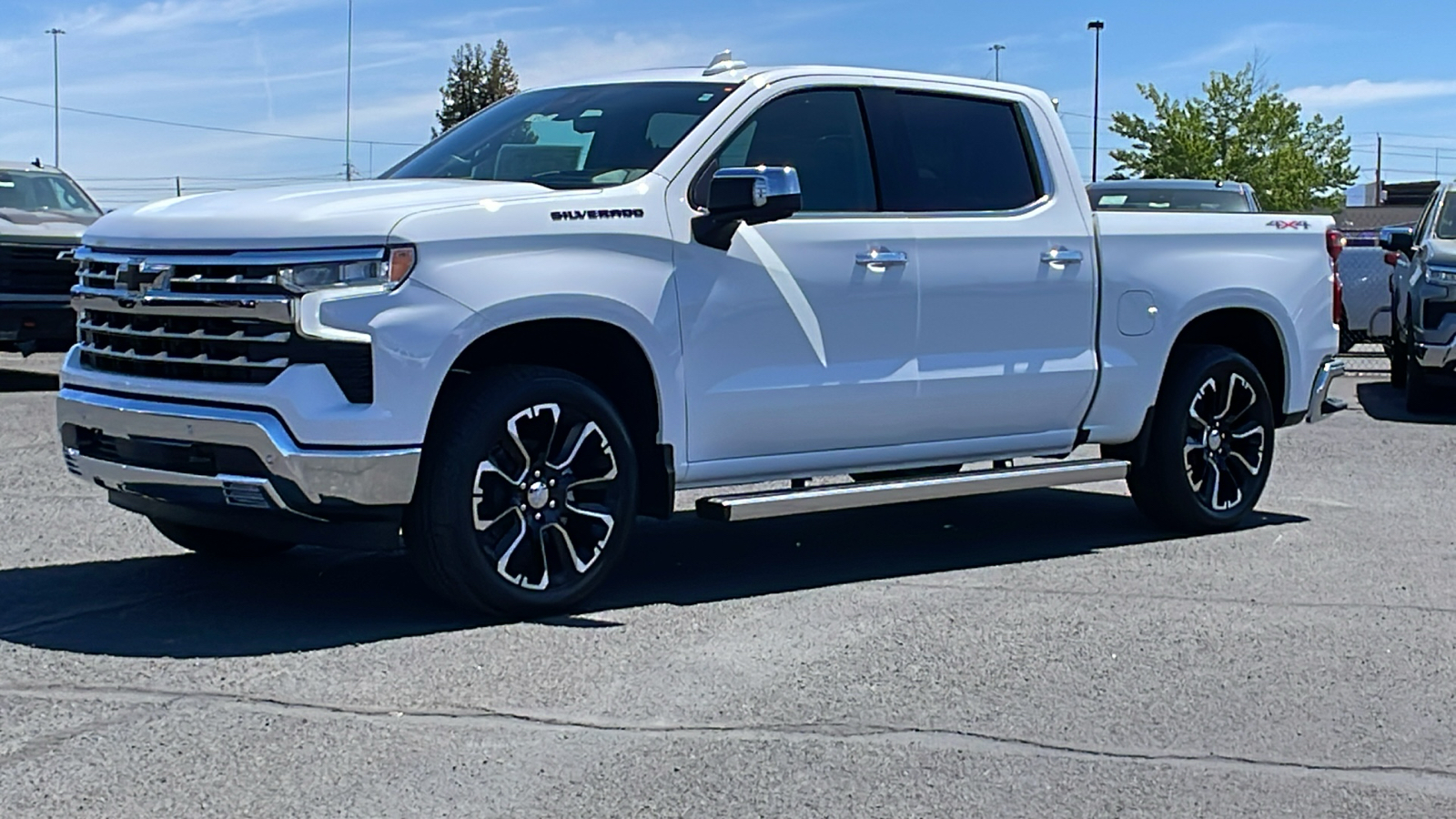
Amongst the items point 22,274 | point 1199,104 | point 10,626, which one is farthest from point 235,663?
point 1199,104

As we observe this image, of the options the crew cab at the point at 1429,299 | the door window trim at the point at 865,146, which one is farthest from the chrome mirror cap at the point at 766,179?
the crew cab at the point at 1429,299

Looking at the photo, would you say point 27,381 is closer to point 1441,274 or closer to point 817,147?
point 817,147

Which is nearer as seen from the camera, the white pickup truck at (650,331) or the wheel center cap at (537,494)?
the white pickup truck at (650,331)

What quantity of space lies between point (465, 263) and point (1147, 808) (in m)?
2.84

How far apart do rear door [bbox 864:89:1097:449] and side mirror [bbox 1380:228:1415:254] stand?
25.9 feet

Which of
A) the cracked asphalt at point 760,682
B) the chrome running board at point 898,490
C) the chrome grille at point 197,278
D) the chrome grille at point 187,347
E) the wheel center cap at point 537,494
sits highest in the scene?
the chrome grille at point 197,278

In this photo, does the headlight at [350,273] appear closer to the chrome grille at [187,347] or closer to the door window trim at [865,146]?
the chrome grille at [187,347]

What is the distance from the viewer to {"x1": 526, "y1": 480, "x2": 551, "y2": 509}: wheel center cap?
6203 millimetres

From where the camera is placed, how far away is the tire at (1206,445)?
834 centimetres

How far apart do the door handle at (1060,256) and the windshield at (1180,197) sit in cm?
967

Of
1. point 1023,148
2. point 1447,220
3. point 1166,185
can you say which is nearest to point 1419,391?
point 1447,220

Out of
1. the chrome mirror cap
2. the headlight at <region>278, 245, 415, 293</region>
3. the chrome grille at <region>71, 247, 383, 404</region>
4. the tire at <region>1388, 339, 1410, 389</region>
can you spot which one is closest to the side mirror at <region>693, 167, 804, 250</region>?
the chrome mirror cap

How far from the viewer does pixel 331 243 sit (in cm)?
579

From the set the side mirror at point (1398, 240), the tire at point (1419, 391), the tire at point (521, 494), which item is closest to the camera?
the tire at point (521, 494)
